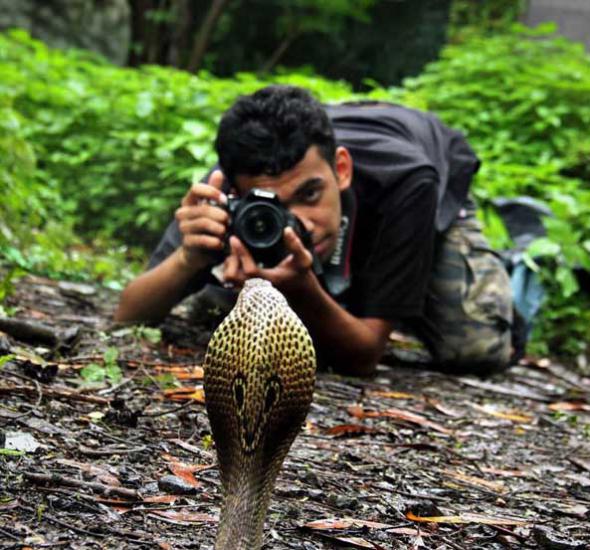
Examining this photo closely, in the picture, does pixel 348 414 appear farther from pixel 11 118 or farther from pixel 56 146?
pixel 56 146

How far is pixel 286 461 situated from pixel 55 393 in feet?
2.10

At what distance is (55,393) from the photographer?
273cm

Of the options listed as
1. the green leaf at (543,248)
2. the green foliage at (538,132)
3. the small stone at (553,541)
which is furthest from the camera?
the green foliage at (538,132)

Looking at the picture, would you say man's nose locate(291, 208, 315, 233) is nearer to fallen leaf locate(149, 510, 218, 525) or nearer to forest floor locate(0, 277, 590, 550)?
forest floor locate(0, 277, 590, 550)

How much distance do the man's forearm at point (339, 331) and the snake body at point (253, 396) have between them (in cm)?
166

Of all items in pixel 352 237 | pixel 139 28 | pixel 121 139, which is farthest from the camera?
pixel 139 28

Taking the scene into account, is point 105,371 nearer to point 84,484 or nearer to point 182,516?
point 84,484

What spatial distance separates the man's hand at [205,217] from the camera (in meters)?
3.43

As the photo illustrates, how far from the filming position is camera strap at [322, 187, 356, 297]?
12.5ft

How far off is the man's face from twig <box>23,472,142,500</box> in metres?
1.51

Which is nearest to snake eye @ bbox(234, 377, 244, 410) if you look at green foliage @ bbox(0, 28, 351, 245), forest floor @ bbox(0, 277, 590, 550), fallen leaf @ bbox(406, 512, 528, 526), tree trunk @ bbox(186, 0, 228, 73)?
forest floor @ bbox(0, 277, 590, 550)

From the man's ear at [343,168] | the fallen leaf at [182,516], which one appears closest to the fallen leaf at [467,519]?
the fallen leaf at [182,516]

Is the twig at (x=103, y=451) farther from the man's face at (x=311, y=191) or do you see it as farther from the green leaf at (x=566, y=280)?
the green leaf at (x=566, y=280)

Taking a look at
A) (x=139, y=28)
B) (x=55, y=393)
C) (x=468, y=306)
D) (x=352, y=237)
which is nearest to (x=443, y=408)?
(x=352, y=237)
